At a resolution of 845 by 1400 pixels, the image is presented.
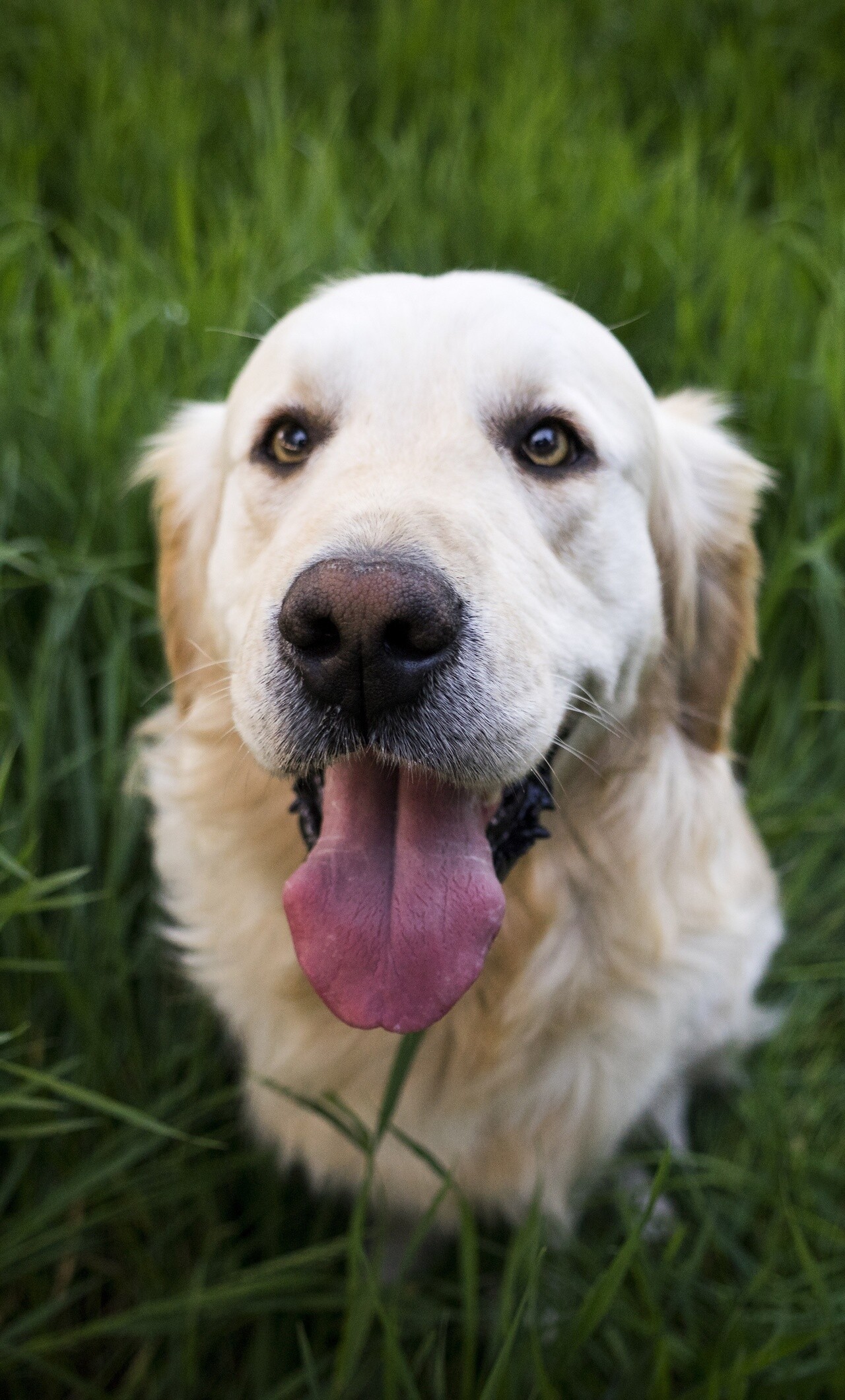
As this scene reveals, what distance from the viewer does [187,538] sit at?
83.8 inches

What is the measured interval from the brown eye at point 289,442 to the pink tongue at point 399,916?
0.57 meters

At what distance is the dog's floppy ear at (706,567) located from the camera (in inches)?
79.3

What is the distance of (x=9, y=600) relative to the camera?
2518 millimetres

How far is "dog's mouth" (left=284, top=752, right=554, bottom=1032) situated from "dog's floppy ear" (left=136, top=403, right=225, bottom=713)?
0.58 m

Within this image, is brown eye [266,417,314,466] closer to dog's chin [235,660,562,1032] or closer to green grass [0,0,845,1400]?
dog's chin [235,660,562,1032]

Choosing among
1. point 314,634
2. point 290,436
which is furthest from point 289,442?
point 314,634

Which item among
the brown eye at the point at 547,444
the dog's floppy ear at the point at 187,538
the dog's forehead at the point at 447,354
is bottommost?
the dog's floppy ear at the point at 187,538

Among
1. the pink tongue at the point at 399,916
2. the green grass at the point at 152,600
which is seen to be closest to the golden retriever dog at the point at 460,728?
the pink tongue at the point at 399,916

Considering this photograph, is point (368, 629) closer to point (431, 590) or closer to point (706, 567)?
point (431, 590)

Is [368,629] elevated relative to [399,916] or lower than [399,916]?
elevated

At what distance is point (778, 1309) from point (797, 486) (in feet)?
6.46

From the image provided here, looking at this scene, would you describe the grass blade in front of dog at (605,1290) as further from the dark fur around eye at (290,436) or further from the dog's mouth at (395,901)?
the dark fur around eye at (290,436)

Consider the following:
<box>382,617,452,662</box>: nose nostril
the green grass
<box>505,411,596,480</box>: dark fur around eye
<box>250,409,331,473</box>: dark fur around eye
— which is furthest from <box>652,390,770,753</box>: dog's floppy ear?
<box>382,617,452,662</box>: nose nostril

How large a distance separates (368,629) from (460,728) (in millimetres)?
210
